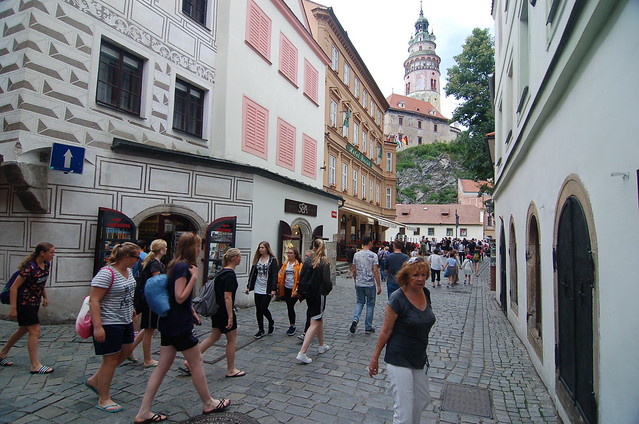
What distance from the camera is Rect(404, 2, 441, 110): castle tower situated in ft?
351

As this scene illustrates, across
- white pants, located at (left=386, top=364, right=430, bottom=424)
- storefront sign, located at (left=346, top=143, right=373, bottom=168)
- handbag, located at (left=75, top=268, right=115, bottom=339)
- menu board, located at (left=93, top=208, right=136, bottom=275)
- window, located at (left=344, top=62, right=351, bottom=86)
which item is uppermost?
window, located at (left=344, top=62, right=351, bottom=86)

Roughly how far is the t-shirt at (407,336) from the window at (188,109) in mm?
8251

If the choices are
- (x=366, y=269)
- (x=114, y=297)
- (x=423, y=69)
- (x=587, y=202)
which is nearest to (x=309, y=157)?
(x=366, y=269)

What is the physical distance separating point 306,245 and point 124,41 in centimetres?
863

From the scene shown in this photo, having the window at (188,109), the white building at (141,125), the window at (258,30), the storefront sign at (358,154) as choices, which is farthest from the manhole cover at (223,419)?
the storefront sign at (358,154)

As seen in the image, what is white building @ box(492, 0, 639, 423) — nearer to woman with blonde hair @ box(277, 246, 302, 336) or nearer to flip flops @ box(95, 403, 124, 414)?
woman with blonde hair @ box(277, 246, 302, 336)

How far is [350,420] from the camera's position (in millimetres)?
4004

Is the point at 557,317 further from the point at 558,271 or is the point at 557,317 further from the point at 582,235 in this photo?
the point at 582,235

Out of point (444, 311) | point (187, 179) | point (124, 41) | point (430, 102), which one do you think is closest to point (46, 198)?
point (187, 179)

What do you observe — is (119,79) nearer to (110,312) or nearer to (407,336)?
(110,312)

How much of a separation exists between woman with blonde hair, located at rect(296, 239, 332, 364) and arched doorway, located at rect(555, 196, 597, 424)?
10.7 feet

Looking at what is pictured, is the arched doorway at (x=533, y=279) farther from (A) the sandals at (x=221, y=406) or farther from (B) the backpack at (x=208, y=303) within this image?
(B) the backpack at (x=208, y=303)

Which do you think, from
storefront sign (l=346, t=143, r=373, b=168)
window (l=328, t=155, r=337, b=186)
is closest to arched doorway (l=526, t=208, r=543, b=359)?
window (l=328, t=155, r=337, b=186)

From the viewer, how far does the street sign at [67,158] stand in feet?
23.2
